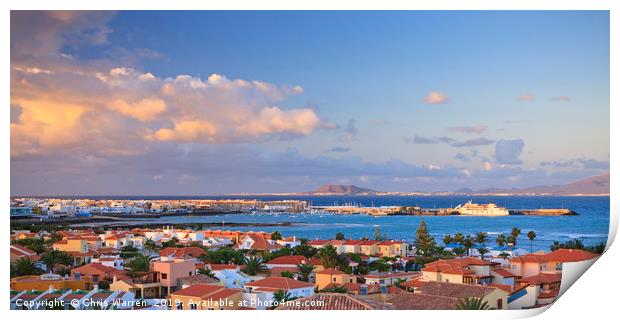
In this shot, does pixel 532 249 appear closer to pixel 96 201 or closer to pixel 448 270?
pixel 448 270

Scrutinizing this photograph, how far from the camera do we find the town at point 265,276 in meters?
6.67

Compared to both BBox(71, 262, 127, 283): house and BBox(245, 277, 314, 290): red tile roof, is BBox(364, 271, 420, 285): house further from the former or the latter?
BBox(71, 262, 127, 283): house

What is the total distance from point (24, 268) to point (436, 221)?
14122 millimetres

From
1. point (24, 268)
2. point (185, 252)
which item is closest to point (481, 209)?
point (185, 252)

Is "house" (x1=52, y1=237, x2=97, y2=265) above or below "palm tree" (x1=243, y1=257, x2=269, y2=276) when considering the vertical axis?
above

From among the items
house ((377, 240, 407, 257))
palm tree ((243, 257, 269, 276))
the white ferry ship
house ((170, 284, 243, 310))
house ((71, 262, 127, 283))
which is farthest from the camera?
the white ferry ship

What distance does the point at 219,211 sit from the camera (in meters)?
15.8

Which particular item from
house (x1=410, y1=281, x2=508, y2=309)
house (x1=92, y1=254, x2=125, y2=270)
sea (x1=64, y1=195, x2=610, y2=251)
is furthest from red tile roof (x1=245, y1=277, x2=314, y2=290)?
sea (x1=64, y1=195, x2=610, y2=251)

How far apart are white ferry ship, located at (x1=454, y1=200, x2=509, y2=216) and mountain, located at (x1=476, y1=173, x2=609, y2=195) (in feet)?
12.7

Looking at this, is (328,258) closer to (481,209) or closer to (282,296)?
(282,296)

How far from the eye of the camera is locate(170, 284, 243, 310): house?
659 cm

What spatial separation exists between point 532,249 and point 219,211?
273 inches

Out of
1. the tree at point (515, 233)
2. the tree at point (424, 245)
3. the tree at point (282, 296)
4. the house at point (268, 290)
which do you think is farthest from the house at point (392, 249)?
the tree at point (282, 296)
